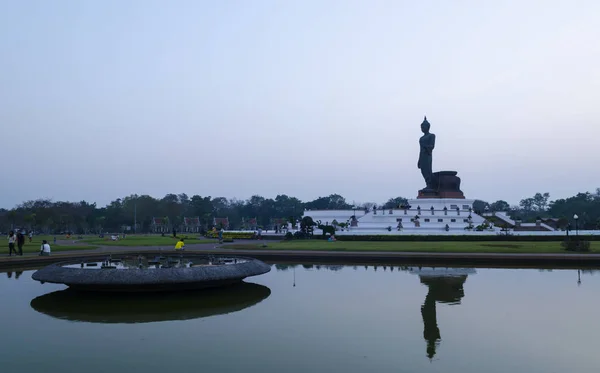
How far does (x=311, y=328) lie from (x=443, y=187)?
39.8 m

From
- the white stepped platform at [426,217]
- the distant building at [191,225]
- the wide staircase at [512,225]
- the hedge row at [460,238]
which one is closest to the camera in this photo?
the hedge row at [460,238]

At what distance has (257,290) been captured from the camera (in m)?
13.3

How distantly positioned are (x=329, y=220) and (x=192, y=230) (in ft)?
99.6

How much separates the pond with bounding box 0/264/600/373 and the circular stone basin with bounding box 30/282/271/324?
4 cm

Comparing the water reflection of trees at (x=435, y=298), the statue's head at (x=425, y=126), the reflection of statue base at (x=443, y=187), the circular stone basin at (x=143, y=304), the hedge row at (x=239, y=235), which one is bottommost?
the water reflection of trees at (x=435, y=298)

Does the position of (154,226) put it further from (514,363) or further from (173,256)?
(514,363)

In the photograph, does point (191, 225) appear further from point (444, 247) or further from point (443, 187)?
point (444, 247)

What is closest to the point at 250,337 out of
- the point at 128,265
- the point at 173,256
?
the point at 128,265

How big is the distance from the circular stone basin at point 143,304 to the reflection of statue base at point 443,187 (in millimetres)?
34979

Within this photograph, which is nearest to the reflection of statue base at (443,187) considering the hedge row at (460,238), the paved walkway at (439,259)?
the hedge row at (460,238)

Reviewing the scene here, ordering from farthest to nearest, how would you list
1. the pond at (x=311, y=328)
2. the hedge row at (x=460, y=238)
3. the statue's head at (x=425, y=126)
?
the statue's head at (x=425, y=126) < the hedge row at (x=460, y=238) < the pond at (x=311, y=328)

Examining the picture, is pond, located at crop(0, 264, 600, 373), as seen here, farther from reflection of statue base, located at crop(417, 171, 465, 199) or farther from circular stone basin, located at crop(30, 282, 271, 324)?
reflection of statue base, located at crop(417, 171, 465, 199)

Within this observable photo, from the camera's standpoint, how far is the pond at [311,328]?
6.84 m

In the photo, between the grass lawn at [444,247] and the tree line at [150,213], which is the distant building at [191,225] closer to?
the tree line at [150,213]
